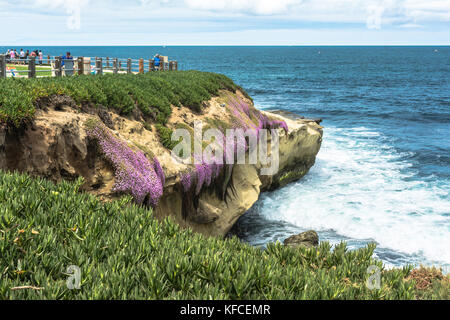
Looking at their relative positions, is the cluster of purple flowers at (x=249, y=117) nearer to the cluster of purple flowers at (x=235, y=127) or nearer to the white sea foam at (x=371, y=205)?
the cluster of purple flowers at (x=235, y=127)

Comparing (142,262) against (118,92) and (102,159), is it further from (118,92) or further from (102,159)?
(118,92)

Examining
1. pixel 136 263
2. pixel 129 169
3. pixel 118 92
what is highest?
pixel 118 92

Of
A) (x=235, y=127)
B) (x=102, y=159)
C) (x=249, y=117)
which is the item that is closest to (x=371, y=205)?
(x=249, y=117)

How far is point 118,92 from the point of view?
14797 millimetres

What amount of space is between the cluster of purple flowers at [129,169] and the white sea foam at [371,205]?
8590mm

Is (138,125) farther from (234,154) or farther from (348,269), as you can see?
(348,269)

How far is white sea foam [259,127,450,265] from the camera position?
16984 mm

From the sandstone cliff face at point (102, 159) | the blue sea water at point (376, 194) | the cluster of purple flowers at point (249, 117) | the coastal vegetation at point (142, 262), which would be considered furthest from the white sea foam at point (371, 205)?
the coastal vegetation at point (142, 262)

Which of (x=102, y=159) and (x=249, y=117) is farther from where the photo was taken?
(x=249, y=117)

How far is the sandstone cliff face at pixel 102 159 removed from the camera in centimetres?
1048

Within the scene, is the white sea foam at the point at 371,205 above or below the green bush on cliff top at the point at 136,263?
below

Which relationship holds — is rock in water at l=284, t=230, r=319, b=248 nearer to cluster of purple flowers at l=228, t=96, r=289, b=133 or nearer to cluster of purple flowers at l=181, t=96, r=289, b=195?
cluster of purple flowers at l=181, t=96, r=289, b=195

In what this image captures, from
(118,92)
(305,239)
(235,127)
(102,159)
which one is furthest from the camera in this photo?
(235,127)

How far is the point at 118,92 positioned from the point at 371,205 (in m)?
13.1
